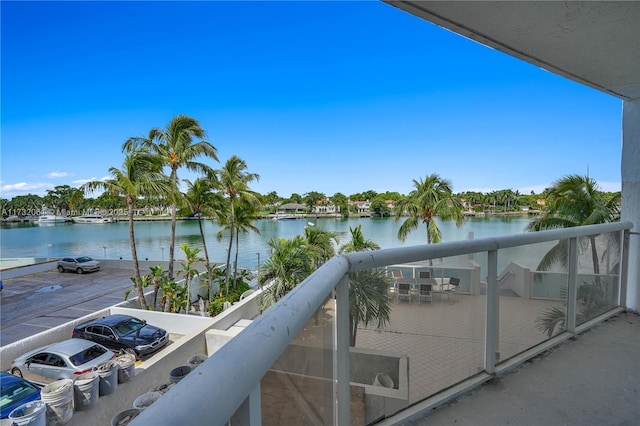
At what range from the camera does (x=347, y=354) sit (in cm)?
139

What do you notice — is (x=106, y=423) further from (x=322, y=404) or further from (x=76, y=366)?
(x=322, y=404)

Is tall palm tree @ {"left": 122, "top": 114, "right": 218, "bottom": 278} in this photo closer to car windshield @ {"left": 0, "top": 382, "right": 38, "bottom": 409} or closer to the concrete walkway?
car windshield @ {"left": 0, "top": 382, "right": 38, "bottom": 409}

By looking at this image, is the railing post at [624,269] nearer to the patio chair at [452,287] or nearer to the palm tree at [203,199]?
the patio chair at [452,287]

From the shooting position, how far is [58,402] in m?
7.54

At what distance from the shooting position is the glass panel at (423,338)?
1547 mm

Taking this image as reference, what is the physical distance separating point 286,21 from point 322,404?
5375 cm

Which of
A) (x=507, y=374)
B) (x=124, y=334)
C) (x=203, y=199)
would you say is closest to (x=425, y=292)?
(x=507, y=374)

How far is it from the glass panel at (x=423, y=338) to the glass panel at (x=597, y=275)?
1.42 metres

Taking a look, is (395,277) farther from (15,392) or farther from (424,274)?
(15,392)

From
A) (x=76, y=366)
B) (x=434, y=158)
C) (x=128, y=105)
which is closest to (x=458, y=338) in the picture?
(x=76, y=366)

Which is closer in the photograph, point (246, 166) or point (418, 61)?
point (246, 166)

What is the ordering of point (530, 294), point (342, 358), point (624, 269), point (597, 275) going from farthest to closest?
point (624, 269), point (597, 275), point (530, 294), point (342, 358)

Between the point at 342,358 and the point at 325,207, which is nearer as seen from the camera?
the point at 342,358

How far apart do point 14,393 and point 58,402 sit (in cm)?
141
